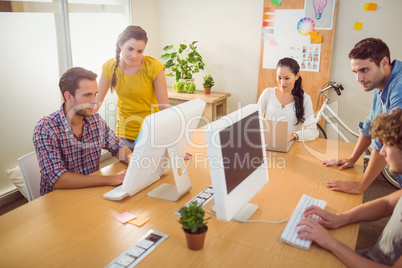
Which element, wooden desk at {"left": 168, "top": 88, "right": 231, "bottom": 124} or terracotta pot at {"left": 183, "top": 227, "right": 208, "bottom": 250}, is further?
wooden desk at {"left": 168, "top": 88, "right": 231, "bottom": 124}

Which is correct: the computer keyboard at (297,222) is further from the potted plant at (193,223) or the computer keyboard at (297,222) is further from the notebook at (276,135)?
the notebook at (276,135)

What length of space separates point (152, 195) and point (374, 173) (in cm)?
113

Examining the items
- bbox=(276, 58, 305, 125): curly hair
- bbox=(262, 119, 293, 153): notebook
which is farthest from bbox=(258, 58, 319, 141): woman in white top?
bbox=(262, 119, 293, 153): notebook

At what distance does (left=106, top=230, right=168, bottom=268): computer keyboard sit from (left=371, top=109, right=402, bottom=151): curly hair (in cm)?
90

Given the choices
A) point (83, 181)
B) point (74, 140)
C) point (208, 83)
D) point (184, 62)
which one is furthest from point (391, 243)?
Answer: point (184, 62)

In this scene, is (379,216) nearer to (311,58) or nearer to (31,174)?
(31,174)

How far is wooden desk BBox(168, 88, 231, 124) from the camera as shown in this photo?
159 inches

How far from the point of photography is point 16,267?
4.02ft

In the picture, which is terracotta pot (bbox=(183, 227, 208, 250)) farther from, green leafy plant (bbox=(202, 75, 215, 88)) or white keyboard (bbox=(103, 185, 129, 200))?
green leafy plant (bbox=(202, 75, 215, 88))

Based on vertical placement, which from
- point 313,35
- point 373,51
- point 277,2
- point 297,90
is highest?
point 277,2

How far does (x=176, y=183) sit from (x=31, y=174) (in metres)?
0.79

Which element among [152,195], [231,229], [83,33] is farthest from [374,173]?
[83,33]

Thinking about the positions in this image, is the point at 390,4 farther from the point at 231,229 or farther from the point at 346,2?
the point at 231,229

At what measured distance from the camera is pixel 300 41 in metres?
3.96
